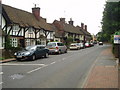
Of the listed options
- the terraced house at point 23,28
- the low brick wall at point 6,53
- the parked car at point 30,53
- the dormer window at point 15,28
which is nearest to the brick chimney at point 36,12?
the terraced house at point 23,28

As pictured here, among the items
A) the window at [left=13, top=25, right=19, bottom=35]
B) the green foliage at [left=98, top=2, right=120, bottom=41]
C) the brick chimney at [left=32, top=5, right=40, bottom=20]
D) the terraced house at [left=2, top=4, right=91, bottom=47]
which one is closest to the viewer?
the terraced house at [left=2, top=4, right=91, bottom=47]

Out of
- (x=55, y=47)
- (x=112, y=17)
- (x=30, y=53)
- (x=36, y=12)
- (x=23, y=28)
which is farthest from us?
(x=36, y=12)

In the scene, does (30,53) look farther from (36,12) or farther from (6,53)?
(36,12)

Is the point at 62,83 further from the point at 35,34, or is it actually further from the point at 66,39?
the point at 66,39

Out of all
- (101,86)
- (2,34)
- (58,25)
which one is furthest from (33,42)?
(101,86)

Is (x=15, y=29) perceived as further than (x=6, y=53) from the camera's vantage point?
Yes

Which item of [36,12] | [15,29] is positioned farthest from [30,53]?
[36,12]

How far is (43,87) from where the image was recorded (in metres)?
7.32

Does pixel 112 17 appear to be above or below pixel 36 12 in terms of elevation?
below

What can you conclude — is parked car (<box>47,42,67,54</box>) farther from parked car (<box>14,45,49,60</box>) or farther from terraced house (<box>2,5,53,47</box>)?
parked car (<box>14,45,49,60</box>)

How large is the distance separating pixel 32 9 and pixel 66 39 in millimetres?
16167

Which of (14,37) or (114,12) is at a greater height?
(114,12)

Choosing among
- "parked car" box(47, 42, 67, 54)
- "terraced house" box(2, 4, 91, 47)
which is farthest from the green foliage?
"parked car" box(47, 42, 67, 54)

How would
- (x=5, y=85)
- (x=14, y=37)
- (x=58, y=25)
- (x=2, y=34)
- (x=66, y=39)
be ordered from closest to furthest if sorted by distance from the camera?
(x=5, y=85)
(x=2, y=34)
(x=14, y=37)
(x=66, y=39)
(x=58, y=25)
